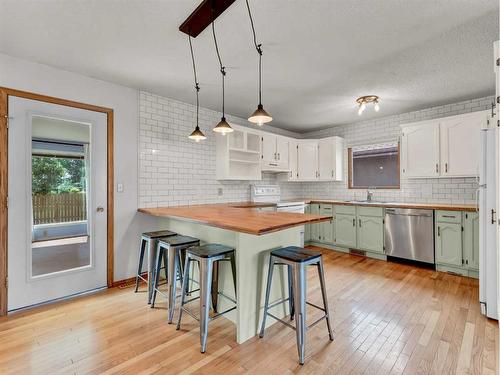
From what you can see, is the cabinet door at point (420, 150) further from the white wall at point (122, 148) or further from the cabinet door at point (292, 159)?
the white wall at point (122, 148)

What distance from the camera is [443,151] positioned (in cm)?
366

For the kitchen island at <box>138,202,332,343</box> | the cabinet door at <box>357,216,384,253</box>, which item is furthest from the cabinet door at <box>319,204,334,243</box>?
the kitchen island at <box>138,202,332,343</box>

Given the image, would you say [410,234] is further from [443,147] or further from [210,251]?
[210,251]

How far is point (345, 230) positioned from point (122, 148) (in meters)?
3.76

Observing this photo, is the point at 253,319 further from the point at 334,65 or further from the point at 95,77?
the point at 95,77

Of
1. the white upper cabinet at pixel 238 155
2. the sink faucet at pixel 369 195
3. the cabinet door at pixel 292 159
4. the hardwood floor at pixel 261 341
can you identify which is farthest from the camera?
the cabinet door at pixel 292 159

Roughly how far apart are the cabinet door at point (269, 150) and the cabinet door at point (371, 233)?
180 cm

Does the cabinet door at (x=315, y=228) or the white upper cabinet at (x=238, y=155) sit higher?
the white upper cabinet at (x=238, y=155)

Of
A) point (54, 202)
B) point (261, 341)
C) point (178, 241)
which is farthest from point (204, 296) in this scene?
point (54, 202)

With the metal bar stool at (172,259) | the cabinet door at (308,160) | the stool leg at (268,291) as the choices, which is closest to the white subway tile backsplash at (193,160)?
the cabinet door at (308,160)

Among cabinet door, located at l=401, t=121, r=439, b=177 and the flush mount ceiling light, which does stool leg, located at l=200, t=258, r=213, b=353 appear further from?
cabinet door, located at l=401, t=121, r=439, b=177

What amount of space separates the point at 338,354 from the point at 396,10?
2.51 m

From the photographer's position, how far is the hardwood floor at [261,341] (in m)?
1.73

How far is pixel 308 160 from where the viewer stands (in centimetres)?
523
